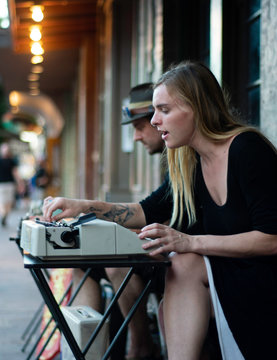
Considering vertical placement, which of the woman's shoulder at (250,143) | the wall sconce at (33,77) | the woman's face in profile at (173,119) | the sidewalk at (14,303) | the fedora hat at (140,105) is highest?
the wall sconce at (33,77)

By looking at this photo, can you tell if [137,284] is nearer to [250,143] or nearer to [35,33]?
[250,143]

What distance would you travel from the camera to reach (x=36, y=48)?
11.4m

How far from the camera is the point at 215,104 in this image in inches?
93.8

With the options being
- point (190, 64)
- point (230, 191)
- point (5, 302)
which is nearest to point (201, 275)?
point (230, 191)

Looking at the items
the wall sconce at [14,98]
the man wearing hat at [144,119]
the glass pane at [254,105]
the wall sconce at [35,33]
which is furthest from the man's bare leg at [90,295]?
the wall sconce at [14,98]

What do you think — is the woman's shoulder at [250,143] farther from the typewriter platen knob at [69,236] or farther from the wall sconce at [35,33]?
the wall sconce at [35,33]

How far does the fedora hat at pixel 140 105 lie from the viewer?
350cm

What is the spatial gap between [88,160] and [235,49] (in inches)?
300

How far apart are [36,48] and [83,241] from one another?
385 inches

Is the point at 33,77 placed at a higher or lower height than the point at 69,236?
higher

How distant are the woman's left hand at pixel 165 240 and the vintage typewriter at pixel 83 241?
0.04 metres

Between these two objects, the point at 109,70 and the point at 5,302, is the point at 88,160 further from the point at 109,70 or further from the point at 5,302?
the point at 5,302

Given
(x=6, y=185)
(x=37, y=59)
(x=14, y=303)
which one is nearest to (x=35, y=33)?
(x=37, y=59)

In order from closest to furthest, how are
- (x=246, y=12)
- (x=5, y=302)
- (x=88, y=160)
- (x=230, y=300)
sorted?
1. (x=230, y=300)
2. (x=246, y=12)
3. (x=5, y=302)
4. (x=88, y=160)
